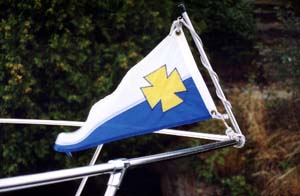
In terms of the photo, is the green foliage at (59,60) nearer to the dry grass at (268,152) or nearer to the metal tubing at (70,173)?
the dry grass at (268,152)

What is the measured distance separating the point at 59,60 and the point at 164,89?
7.31ft

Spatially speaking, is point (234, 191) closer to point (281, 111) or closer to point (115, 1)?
point (281, 111)

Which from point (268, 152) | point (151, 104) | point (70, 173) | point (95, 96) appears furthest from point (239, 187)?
point (70, 173)

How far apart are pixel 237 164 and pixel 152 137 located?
0.75m

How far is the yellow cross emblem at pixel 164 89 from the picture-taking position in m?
2.37

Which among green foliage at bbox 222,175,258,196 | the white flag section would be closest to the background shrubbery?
green foliage at bbox 222,175,258,196

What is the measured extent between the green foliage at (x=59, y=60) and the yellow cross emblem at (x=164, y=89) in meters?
2.07

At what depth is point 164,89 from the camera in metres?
2.37

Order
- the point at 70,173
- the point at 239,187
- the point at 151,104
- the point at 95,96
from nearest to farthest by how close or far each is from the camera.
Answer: the point at 70,173, the point at 151,104, the point at 239,187, the point at 95,96

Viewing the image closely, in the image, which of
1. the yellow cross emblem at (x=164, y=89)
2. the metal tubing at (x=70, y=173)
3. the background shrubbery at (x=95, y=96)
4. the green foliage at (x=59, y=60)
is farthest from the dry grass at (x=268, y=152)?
the yellow cross emblem at (x=164, y=89)

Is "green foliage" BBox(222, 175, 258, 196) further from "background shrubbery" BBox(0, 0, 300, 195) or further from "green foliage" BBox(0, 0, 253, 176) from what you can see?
"green foliage" BBox(0, 0, 253, 176)

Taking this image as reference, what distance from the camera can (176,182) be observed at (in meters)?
4.69

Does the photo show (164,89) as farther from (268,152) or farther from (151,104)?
(268,152)

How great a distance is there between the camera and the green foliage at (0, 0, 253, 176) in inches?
175
